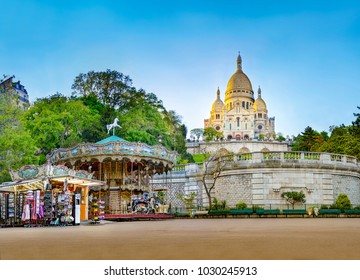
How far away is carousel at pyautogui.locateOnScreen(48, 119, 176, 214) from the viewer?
30531 mm

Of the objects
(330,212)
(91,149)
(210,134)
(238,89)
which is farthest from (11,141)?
(238,89)

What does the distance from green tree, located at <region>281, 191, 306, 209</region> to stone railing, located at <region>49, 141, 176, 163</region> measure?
457 inches

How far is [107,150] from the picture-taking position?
30.3 m

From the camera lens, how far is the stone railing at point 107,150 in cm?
3039

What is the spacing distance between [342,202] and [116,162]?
61.9ft

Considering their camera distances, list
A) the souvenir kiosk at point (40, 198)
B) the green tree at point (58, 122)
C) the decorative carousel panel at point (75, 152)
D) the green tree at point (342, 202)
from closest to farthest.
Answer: the souvenir kiosk at point (40, 198)
the decorative carousel panel at point (75, 152)
the green tree at point (342, 202)
the green tree at point (58, 122)

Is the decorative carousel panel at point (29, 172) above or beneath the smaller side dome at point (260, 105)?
beneath

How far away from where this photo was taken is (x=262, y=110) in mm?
176375

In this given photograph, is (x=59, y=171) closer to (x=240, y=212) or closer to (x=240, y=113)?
(x=240, y=212)

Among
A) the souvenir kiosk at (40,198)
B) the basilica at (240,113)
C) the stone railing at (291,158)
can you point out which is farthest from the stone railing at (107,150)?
the basilica at (240,113)

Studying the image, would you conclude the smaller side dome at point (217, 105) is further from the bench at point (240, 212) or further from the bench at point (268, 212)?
the bench at point (268, 212)

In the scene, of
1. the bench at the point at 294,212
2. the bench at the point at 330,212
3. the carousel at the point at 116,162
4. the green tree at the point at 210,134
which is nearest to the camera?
the carousel at the point at 116,162

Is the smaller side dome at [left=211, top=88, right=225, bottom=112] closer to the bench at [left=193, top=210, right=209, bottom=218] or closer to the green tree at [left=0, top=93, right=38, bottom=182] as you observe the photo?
the green tree at [left=0, top=93, right=38, bottom=182]

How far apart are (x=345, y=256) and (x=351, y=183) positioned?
34.9m
